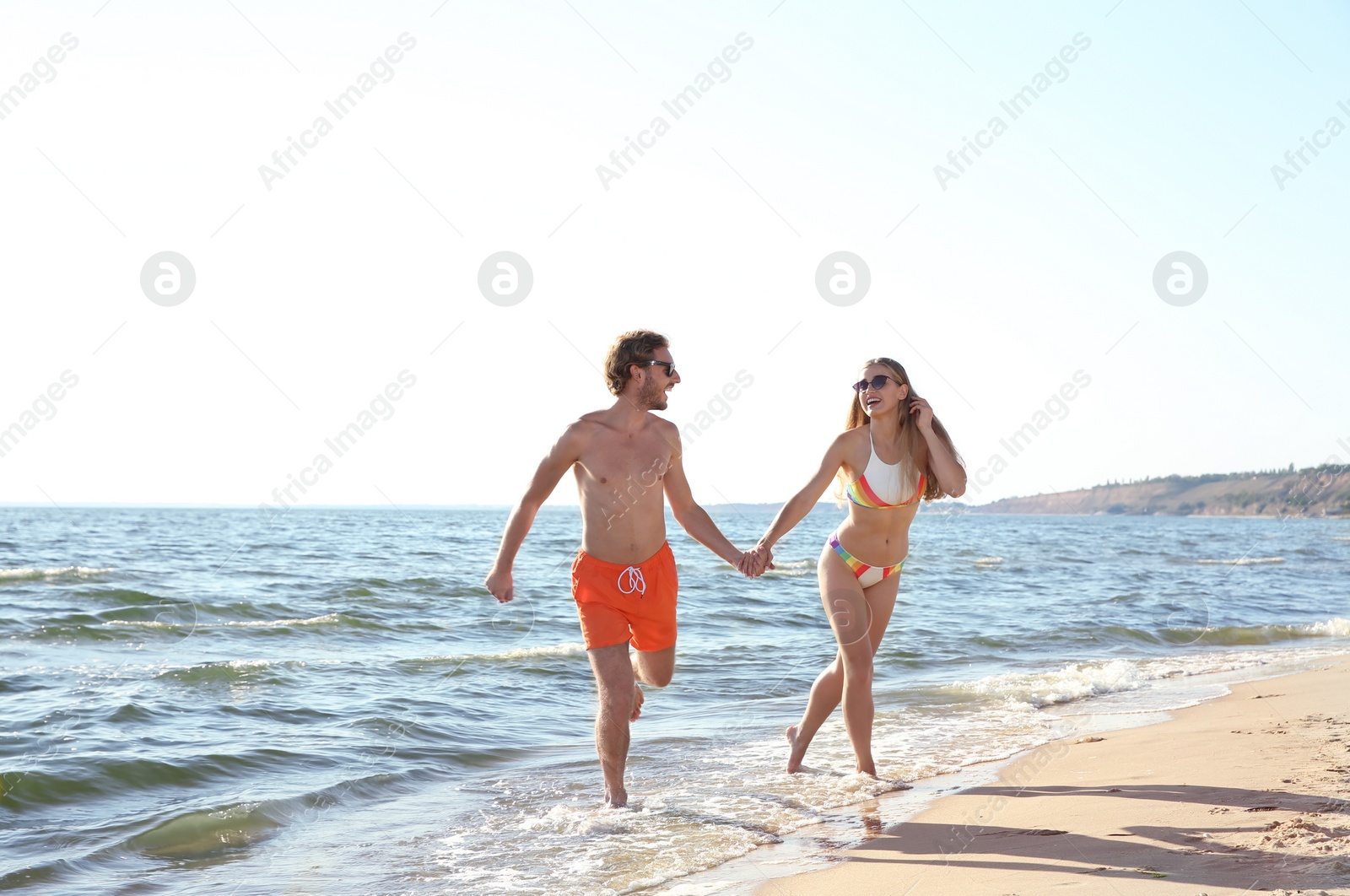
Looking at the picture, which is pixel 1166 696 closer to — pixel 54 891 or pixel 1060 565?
pixel 54 891

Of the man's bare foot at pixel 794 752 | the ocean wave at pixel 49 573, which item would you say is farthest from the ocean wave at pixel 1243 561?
the ocean wave at pixel 49 573

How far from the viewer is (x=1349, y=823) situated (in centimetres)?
357

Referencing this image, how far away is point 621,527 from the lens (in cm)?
475

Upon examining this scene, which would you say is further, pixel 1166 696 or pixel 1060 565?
pixel 1060 565

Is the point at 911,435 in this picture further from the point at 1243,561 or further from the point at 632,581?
the point at 1243,561

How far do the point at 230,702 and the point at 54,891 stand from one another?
154 inches

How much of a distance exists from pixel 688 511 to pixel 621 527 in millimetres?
483

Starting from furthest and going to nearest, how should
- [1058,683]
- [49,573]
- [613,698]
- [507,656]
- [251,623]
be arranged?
1. [49,573]
2. [251,623]
3. [507,656]
4. [1058,683]
5. [613,698]

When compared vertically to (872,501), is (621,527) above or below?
below

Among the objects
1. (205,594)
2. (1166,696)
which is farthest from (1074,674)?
(205,594)

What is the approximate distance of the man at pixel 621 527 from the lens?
4.68 meters

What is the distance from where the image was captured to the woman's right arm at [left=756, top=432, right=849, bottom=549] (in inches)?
196

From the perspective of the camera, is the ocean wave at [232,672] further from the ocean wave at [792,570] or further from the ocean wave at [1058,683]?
the ocean wave at [792,570]

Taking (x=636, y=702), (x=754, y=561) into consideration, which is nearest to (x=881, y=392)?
(x=754, y=561)
